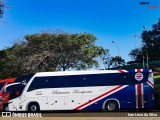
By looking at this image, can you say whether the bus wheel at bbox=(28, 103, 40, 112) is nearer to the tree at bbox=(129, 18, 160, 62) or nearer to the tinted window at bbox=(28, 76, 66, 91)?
the tinted window at bbox=(28, 76, 66, 91)

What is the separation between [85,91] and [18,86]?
5111mm

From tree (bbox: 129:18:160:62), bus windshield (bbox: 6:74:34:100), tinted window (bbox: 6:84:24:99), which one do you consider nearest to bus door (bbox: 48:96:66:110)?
bus windshield (bbox: 6:74:34:100)

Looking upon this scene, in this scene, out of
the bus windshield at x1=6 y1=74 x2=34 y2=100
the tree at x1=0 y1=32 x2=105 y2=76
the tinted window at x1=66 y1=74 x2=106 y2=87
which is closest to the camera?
the tinted window at x1=66 y1=74 x2=106 y2=87

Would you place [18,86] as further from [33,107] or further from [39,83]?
[33,107]

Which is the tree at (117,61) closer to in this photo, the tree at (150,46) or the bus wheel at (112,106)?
the tree at (150,46)

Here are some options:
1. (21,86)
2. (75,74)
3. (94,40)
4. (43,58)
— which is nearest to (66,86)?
(75,74)

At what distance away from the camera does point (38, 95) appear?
24266 millimetres

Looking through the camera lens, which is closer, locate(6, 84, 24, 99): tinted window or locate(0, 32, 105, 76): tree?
locate(6, 84, 24, 99): tinted window

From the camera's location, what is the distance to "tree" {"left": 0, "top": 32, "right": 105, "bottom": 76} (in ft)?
138

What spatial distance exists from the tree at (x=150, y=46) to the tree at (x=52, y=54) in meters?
30.4

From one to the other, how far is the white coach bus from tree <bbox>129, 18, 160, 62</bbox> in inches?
1919

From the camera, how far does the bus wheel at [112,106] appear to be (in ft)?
76.3

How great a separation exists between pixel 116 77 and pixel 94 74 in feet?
5.24

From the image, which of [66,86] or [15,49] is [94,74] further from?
[15,49]
